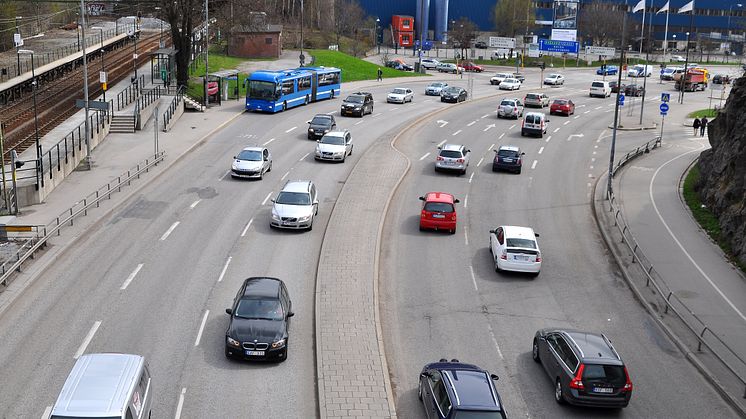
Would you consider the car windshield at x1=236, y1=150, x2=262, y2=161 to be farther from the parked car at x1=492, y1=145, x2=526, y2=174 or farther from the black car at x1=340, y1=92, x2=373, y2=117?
the black car at x1=340, y1=92, x2=373, y2=117

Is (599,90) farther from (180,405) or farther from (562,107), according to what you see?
(180,405)

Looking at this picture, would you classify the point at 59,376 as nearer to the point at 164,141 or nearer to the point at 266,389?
the point at 266,389

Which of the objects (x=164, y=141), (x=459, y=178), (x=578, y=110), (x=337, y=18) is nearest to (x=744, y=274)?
(x=459, y=178)

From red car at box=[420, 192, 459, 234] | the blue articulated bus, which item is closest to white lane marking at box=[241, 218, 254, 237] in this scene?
red car at box=[420, 192, 459, 234]

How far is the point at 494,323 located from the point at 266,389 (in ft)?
26.9

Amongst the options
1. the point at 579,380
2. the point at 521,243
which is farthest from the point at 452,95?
the point at 579,380

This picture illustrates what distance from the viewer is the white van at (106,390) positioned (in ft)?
47.6

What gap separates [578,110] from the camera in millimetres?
71125

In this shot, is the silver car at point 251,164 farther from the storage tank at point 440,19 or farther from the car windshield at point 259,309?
the storage tank at point 440,19

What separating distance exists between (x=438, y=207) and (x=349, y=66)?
191ft

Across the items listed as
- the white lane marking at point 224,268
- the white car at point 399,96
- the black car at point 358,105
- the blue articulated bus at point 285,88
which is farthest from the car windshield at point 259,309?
the white car at point 399,96

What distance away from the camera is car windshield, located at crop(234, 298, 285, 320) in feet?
68.7

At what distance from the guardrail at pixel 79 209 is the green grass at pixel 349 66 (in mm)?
44131

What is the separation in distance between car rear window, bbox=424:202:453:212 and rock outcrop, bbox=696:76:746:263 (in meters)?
11.6
